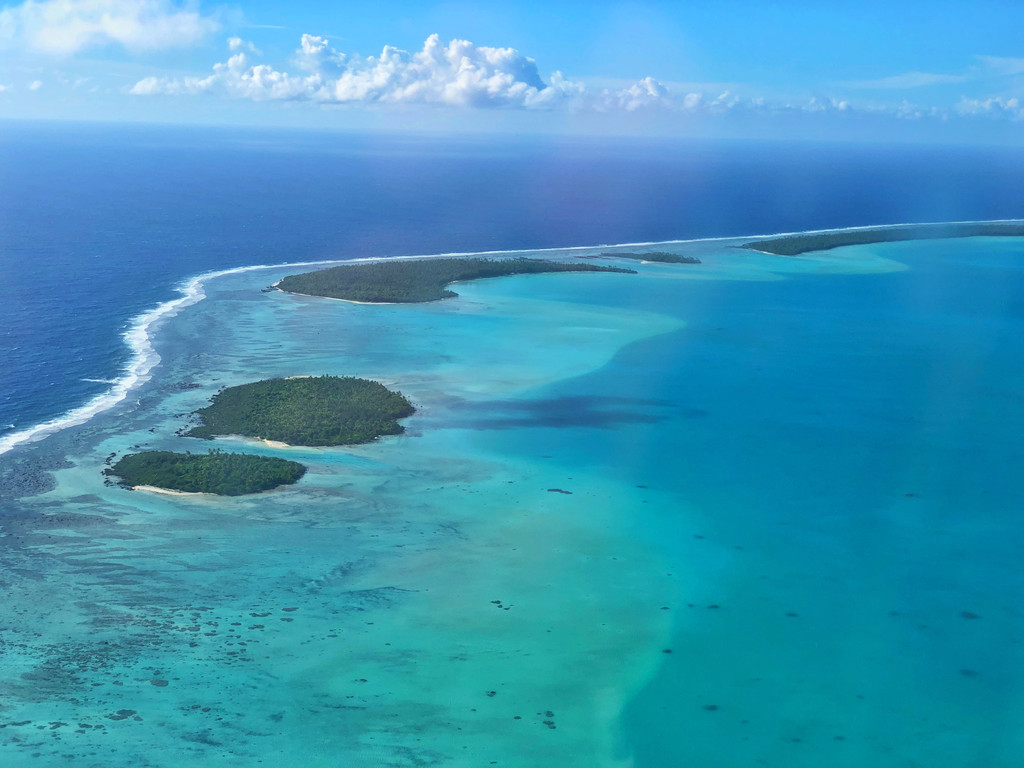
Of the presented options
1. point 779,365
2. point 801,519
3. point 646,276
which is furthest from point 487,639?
point 646,276

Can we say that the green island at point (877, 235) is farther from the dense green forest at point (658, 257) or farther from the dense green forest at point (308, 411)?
the dense green forest at point (308, 411)

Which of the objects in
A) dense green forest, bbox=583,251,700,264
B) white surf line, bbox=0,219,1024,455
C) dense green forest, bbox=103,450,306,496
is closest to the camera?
dense green forest, bbox=103,450,306,496

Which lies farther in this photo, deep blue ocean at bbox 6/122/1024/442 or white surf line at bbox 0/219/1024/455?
deep blue ocean at bbox 6/122/1024/442

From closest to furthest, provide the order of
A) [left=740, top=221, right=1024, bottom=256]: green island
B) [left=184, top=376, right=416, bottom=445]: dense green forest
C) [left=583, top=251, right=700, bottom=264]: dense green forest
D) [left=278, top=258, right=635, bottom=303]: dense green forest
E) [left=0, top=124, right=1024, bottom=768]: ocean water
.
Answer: [left=0, top=124, right=1024, bottom=768]: ocean water → [left=184, top=376, right=416, bottom=445]: dense green forest → [left=278, top=258, right=635, bottom=303]: dense green forest → [left=583, top=251, right=700, bottom=264]: dense green forest → [left=740, top=221, right=1024, bottom=256]: green island

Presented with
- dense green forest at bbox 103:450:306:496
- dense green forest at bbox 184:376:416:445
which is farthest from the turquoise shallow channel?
dense green forest at bbox 184:376:416:445

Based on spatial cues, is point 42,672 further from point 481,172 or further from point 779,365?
point 481,172

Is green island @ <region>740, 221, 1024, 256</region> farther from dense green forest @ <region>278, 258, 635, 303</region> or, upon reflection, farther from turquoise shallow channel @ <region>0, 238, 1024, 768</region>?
turquoise shallow channel @ <region>0, 238, 1024, 768</region>
